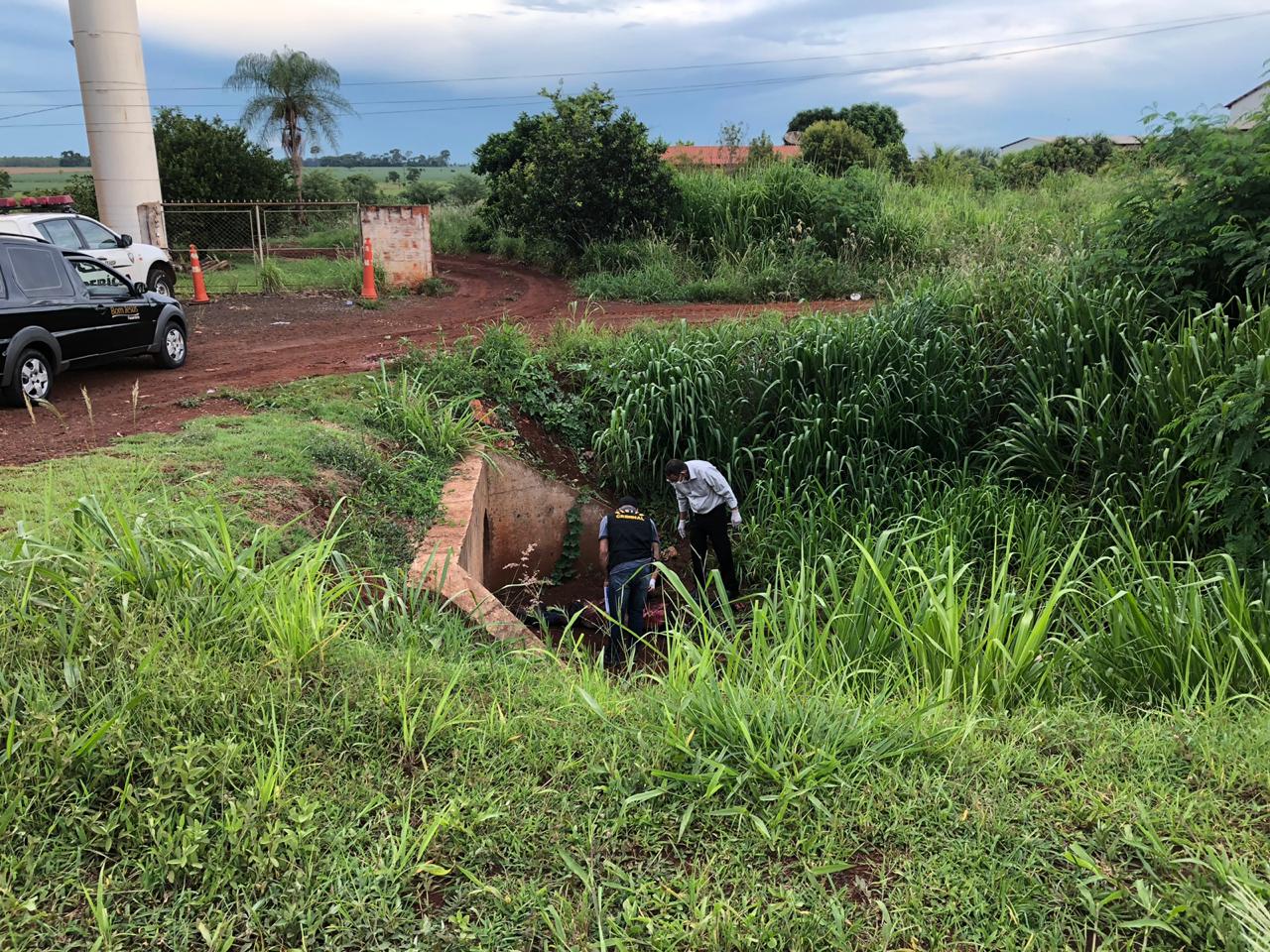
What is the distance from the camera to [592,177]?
55.8 feet

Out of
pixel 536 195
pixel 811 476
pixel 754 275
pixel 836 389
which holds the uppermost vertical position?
pixel 536 195

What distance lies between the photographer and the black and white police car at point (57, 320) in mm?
7309

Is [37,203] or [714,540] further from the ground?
[37,203]

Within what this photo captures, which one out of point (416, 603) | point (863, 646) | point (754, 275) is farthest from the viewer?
point (754, 275)

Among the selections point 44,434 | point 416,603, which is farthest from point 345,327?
point 416,603

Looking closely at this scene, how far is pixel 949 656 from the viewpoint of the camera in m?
3.80

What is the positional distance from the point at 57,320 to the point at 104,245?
677 centimetres

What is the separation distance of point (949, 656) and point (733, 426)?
4957mm

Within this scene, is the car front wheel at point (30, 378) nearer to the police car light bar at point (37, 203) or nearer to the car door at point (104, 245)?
the car door at point (104, 245)

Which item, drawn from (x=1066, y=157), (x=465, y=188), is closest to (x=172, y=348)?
(x=1066, y=157)

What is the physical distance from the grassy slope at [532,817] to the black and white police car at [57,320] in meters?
5.49

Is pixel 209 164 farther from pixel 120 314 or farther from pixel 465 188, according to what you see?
pixel 465 188

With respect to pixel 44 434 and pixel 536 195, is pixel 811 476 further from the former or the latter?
pixel 536 195

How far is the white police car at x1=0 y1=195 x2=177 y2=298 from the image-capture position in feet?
39.0
